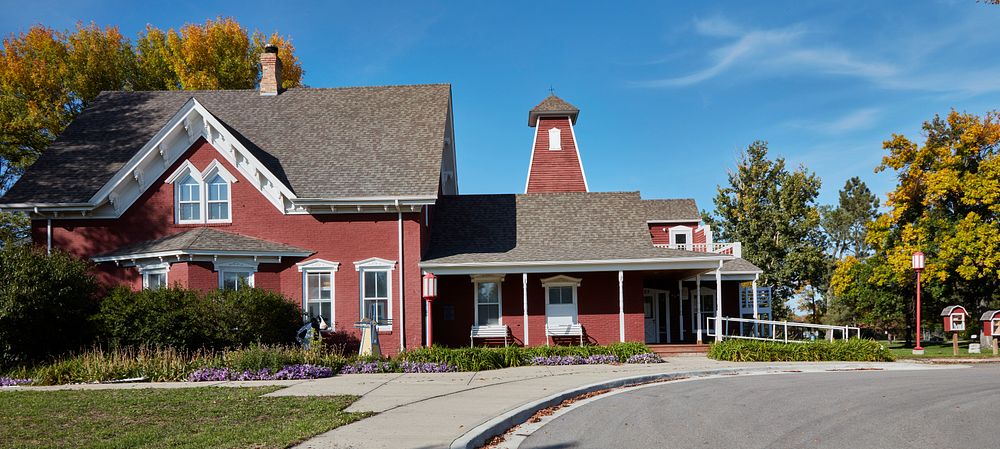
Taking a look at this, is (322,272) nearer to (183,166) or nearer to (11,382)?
(183,166)

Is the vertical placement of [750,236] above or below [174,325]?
above

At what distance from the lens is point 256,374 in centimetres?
1681

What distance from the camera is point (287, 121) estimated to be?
27312 mm

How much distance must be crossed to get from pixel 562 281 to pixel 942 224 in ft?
52.2

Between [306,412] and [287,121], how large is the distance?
17.9 m

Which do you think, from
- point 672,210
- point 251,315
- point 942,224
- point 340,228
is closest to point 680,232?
point 672,210

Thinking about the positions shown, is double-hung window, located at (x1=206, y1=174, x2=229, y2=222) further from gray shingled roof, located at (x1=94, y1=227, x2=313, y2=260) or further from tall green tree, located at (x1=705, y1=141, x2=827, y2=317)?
tall green tree, located at (x1=705, y1=141, x2=827, y2=317)

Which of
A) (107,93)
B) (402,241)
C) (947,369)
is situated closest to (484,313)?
(402,241)

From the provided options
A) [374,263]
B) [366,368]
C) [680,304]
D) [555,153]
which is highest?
[555,153]

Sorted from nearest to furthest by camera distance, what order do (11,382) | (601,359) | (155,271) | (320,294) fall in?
(11,382) → (601,359) → (155,271) → (320,294)

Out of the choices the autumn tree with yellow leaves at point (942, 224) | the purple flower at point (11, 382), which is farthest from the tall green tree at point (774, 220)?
the purple flower at point (11, 382)

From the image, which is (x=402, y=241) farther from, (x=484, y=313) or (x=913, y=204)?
(x=913, y=204)

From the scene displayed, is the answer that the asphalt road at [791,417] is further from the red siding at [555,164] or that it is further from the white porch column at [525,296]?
the red siding at [555,164]

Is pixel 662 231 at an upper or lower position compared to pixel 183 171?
lower
